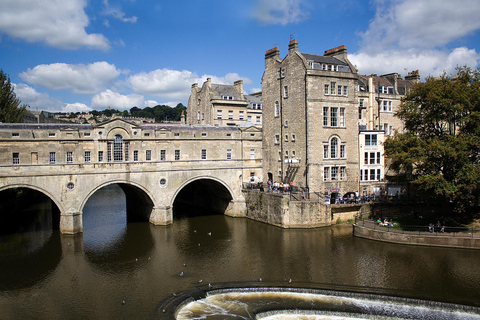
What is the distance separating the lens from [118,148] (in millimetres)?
39094

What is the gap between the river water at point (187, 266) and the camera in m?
22.6

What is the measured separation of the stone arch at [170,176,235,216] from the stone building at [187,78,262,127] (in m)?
10.6

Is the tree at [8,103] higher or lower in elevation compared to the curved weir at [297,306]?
higher

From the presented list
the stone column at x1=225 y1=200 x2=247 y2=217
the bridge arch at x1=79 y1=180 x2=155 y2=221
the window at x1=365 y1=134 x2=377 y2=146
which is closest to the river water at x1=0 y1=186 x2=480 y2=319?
the bridge arch at x1=79 y1=180 x2=155 y2=221

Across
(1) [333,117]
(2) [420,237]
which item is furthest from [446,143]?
(1) [333,117]

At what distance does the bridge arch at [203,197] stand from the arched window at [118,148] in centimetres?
691

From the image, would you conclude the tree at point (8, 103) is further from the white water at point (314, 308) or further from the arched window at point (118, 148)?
the white water at point (314, 308)

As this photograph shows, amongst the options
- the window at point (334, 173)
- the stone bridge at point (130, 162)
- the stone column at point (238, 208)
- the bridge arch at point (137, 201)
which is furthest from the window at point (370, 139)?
the bridge arch at point (137, 201)

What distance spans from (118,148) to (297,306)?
2529 cm

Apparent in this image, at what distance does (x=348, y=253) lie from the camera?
3052 centimetres

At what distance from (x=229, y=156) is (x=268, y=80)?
10354mm

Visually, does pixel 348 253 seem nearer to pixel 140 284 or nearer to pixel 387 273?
pixel 387 273

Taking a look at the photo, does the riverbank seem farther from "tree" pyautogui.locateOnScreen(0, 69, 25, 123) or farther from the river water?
"tree" pyautogui.locateOnScreen(0, 69, 25, 123)

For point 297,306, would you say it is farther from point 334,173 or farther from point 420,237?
point 334,173
